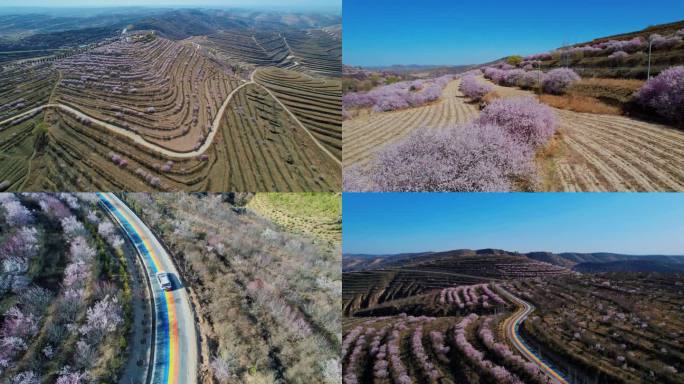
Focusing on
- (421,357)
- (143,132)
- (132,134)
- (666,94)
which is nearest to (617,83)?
(666,94)

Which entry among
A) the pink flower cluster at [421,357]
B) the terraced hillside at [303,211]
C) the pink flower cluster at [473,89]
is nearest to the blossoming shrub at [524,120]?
the pink flower cluster at [473,89]

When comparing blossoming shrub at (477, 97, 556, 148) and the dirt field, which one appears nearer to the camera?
the dirt field

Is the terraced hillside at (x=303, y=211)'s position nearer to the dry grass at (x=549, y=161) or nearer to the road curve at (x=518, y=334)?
the road curve at (x=518, y=334)

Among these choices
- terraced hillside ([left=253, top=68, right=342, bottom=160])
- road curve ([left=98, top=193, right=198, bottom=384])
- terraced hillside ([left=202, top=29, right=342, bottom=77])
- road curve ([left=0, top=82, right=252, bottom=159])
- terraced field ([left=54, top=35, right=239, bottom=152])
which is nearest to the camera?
road curve ([left=98, top=193, right=198, bottom=384])

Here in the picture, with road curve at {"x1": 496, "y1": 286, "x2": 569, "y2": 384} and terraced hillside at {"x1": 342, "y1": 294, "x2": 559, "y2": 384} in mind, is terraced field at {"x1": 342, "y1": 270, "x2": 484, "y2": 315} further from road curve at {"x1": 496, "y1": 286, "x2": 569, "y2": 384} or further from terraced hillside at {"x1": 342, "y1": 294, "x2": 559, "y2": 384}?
road curve at {"x1": 496, "y1": 286, "x2": 569, "y2": 384}

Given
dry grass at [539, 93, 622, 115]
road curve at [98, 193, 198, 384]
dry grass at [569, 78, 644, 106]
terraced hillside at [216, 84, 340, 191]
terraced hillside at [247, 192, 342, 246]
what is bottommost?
road curve at [98, 193, 198, 384]

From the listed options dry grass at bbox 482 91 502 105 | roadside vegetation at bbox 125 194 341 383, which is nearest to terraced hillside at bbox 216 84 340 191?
roadside vegetation at bbox 125 194 341 383

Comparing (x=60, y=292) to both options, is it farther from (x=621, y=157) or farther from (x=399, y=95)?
(x=621, y=157)
